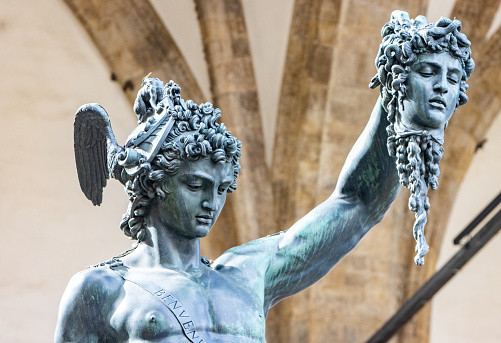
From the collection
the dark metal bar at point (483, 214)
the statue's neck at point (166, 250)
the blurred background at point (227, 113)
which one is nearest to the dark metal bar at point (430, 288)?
the dark metal bar at point (483, 214)

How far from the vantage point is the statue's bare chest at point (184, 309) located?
13.6ft

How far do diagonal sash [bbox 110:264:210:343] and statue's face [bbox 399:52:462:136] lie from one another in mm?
763

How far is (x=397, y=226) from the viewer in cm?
1318

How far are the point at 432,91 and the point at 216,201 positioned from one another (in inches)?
25.6

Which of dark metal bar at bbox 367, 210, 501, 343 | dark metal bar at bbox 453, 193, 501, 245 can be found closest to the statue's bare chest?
dark metal bar at bbox 453, 193, 501, 245

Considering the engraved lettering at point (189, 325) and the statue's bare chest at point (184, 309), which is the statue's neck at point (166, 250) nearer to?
the statue's bare chest at point (184, 309)

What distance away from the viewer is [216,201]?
4.25 metres

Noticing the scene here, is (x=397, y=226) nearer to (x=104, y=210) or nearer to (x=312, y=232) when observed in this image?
(x=104, y=210)

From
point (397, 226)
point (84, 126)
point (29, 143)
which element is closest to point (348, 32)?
point (397, 226)

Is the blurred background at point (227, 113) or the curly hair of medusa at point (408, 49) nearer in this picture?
the curly hair of medusa at point (408, 49)

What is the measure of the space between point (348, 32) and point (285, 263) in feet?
27.0

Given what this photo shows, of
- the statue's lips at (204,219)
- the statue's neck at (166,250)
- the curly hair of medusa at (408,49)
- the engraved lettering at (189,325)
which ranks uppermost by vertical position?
the curly hair of medusa at (408,49)

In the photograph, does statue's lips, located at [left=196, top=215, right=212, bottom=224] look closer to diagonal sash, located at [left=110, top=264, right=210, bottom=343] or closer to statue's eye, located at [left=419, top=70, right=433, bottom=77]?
diagonal sash, located at [left=110, top=264, right=210, bottom=343]

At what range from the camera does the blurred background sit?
12453 millimetres
